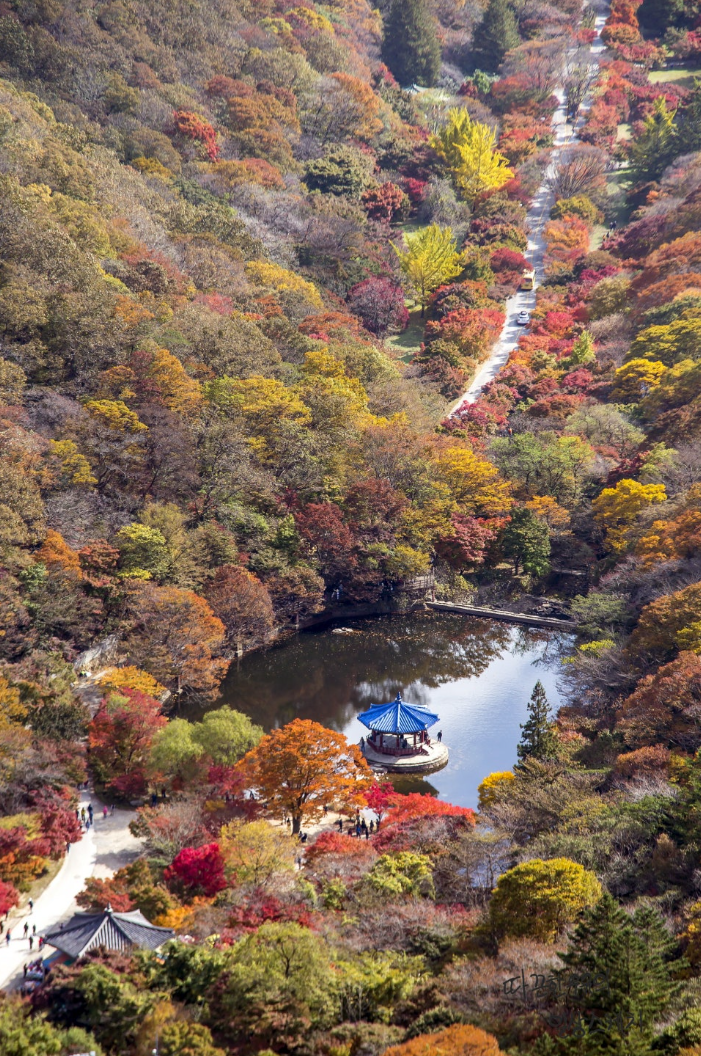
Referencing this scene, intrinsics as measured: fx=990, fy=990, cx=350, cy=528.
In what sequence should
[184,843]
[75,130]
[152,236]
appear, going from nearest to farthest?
1. [184,843]
2. [152,236]
3. [75,130]

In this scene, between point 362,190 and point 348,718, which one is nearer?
point 348,718

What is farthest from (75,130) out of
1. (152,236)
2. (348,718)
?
(348,718)

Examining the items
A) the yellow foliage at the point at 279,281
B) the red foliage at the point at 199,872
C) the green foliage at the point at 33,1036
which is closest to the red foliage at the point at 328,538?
the yellow foliage at the point at 279,281

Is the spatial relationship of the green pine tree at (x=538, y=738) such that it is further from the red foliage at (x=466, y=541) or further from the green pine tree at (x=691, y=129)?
the green pine tree at (x=691, y=129)

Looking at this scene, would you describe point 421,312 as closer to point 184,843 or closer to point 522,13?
point 184,843

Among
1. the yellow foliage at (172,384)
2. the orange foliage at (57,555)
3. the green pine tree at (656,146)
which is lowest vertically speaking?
the orange foliage at (57,555)

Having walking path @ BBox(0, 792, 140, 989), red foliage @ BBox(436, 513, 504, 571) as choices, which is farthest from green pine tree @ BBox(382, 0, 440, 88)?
walking path @ BBox(0, 792, 140, 989)

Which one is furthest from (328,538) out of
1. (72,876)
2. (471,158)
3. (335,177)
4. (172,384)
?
(471,158)
